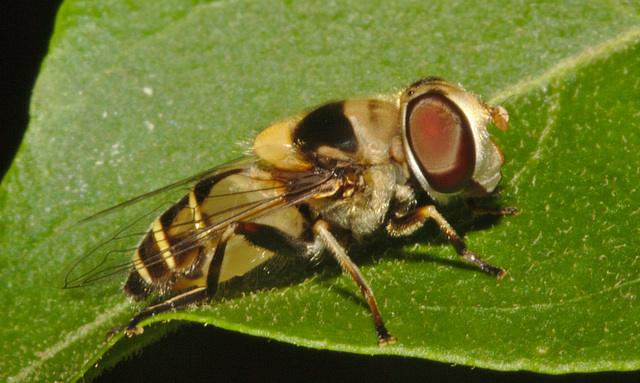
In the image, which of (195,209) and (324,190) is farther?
(195,209)

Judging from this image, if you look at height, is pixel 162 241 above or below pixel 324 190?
below

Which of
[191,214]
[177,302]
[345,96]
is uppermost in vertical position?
[345,96]

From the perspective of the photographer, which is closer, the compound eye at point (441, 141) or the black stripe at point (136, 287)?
the compound eye at point (441, 141)

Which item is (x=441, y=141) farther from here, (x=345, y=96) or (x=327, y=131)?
(x=345, y=96)

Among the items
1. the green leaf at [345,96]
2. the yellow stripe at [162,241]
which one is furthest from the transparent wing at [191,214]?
the green leaf at [345,96]

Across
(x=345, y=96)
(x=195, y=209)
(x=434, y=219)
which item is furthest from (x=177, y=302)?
(x=345, y=96)

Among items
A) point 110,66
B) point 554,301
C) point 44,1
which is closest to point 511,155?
point 554,301

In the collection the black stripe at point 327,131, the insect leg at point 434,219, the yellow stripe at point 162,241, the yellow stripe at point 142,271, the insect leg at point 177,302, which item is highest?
the black stripe at point 327,131

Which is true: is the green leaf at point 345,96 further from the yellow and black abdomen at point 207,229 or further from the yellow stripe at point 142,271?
the yellow and black abdomen at point 207,229
